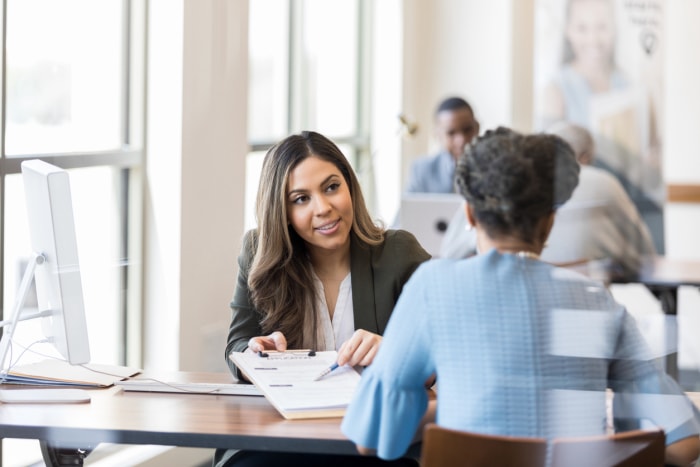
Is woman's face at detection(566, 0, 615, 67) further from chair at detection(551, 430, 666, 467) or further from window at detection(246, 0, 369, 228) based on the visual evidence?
window at detection(246, 0, 369, 228)

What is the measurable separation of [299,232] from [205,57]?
3.09 ft

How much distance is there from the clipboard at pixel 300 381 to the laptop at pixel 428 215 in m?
0.30

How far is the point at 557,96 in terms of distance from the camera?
2320 millimetres

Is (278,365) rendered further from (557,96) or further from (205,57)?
(205,57)

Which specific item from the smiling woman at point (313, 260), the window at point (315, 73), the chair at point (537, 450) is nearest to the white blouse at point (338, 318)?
the smiling woman at point (313, 260)

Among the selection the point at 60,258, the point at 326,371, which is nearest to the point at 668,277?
the point at 326,371

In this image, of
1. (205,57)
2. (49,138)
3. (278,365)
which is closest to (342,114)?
(205,57)

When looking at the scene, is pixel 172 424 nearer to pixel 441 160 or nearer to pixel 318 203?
pixel 318 203

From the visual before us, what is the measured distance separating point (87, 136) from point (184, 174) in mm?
285

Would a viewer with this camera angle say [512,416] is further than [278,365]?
No

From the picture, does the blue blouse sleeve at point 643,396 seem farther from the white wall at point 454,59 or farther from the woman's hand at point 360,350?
the white wall at point 454,59

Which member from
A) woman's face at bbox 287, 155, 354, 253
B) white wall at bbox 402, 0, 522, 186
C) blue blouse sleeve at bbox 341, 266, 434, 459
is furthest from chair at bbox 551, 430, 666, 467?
white wall at bbox 402, 0, 522, 186

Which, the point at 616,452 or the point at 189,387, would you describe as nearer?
the point at 616,452

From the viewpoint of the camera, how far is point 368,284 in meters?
2.03
